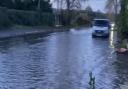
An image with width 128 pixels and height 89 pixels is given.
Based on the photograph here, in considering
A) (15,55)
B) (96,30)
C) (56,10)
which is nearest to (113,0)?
(96,30)

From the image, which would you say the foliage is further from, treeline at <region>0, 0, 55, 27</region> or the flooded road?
the flooded road

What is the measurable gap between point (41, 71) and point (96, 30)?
28.6 meters

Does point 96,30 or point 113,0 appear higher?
point 113,0

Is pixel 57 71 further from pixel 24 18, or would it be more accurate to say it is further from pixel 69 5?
pixel 69 5

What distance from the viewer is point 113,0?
47000mm

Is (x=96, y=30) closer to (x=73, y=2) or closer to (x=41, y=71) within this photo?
(x=41, y=71)

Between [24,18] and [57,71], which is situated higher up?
[57,71]

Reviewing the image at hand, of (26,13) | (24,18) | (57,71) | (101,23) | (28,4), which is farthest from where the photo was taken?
(28,4)

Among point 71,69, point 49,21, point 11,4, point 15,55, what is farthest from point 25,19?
point 71,69

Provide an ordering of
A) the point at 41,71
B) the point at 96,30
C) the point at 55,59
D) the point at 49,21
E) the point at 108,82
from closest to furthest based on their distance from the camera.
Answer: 1. the point at 108,82
2. the point at 41,71
3. the point at 55,59
4. the point at 96,30
5. the point at 49,21

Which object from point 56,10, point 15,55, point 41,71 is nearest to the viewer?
point 41,71

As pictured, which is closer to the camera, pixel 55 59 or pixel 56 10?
pixel 55 59

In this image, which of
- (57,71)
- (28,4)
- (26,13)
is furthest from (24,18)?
(57,71)

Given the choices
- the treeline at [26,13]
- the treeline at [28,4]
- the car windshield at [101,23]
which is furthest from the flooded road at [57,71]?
the treeline at [28,4]
